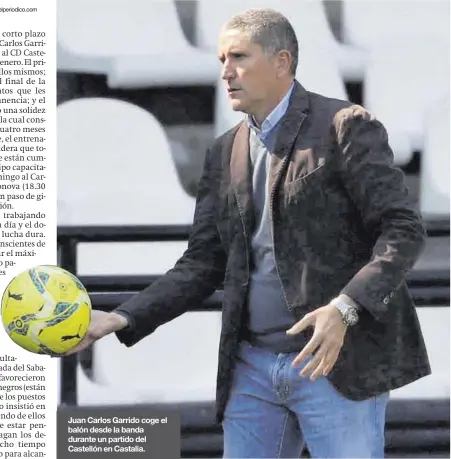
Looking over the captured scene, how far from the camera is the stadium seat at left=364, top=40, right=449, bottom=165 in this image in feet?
11.1

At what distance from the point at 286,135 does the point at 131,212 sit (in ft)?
3.81

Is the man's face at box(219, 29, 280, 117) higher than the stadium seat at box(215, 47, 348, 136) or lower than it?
higher

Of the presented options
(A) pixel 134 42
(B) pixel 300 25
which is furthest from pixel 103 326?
(B) pixel 300 25

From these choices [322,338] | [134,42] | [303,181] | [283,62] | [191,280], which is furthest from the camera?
[134,42]

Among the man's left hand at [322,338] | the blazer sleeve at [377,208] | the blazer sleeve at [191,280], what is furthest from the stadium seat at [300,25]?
the man's left hand at [322,338]

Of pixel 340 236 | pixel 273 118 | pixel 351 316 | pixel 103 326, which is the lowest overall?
pixel 103 326

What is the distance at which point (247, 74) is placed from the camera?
233 cm

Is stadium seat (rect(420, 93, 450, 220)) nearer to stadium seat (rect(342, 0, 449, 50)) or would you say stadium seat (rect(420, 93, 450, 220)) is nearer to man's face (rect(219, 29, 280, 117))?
stadium seat (rect(342, 0, 449, 50))

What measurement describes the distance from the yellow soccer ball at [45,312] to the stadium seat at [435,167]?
1.38 m

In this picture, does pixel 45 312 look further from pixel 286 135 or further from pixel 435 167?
pixel 435 167

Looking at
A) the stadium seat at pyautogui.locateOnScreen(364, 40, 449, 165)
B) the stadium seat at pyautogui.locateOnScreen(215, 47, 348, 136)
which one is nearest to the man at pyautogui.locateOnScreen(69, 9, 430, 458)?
the stadium seat at pyautogui.locateOnScreen(215, 47, 348, 136)

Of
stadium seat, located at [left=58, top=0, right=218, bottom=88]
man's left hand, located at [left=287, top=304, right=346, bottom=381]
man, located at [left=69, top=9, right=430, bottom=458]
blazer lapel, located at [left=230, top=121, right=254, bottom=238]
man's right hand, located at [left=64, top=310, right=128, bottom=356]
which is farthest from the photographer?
stadium seat, located at [left=58, top=0, right=218, bottom=88]

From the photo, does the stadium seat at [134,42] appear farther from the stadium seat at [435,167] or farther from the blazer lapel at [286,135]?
the blazer lapel at [286,135]

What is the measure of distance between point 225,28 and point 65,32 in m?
1.06
